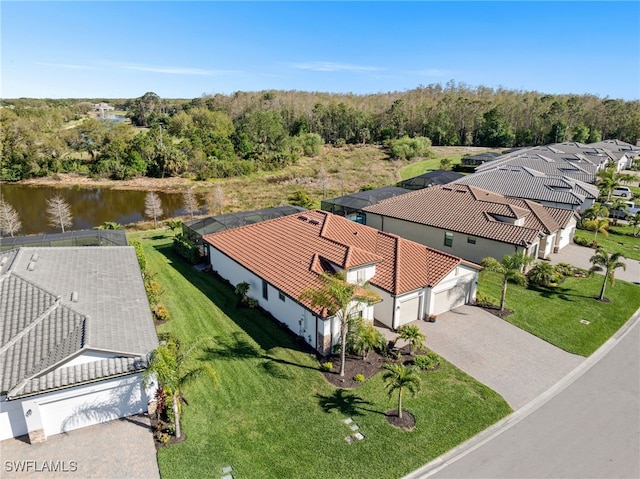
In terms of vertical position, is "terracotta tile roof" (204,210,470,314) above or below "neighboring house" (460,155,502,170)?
below

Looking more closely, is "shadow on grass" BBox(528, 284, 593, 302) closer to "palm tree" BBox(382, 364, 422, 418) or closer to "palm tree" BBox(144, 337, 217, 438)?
"palm tree" BBox(382, 364, 422, 418)

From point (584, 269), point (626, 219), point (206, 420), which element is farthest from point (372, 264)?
point (626, 219)

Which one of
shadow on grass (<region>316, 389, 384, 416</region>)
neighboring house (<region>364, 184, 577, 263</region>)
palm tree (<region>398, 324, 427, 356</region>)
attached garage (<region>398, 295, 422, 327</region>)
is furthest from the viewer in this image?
neighboring house (<region>364, 184, 577, 263</region>)

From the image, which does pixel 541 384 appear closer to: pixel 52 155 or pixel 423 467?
pixel 423 467

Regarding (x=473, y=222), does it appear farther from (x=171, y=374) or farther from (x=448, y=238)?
(x=171, y=374)

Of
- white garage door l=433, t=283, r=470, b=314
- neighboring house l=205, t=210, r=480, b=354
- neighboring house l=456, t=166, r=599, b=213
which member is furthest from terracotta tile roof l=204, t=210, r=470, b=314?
neighboring house l=456, t=166, r=599, b=213

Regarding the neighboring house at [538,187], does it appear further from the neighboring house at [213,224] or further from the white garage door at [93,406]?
the white garage door at [93,406]

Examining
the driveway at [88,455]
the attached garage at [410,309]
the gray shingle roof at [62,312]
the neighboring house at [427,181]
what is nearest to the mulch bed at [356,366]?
the attached garage at [410,309]
